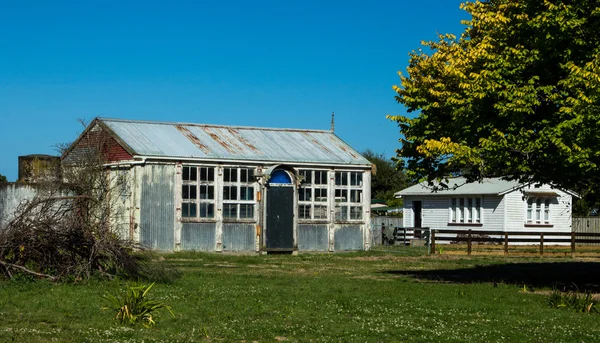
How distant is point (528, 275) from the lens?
27.8 m

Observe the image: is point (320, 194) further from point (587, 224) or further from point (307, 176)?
point (587, 224)

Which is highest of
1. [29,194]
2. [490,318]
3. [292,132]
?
[292,132]

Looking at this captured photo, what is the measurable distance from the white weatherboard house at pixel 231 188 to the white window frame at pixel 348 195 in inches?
1.7

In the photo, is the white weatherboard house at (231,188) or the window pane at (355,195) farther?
the window pane at (355,195)

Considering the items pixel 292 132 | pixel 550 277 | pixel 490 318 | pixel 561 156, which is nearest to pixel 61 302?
pixel 490 318

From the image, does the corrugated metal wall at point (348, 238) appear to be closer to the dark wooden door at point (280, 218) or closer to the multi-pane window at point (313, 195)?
the multi-pane window at point (313, 195)

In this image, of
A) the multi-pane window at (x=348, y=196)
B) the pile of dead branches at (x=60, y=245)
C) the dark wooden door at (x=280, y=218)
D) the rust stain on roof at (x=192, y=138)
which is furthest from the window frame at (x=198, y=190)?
the pile of dead branches at (x=60, y=245)

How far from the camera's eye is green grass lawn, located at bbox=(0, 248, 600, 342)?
13.9 metres

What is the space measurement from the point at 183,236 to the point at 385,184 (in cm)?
5495

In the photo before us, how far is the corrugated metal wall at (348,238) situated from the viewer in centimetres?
3816

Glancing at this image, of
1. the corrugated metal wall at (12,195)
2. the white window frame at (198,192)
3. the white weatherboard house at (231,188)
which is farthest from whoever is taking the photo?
the white window frame at (198,192)

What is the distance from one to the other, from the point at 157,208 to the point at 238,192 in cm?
352

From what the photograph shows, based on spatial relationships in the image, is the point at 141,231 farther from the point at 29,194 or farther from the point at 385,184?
the point at 385,184

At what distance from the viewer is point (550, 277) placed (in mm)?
27062
